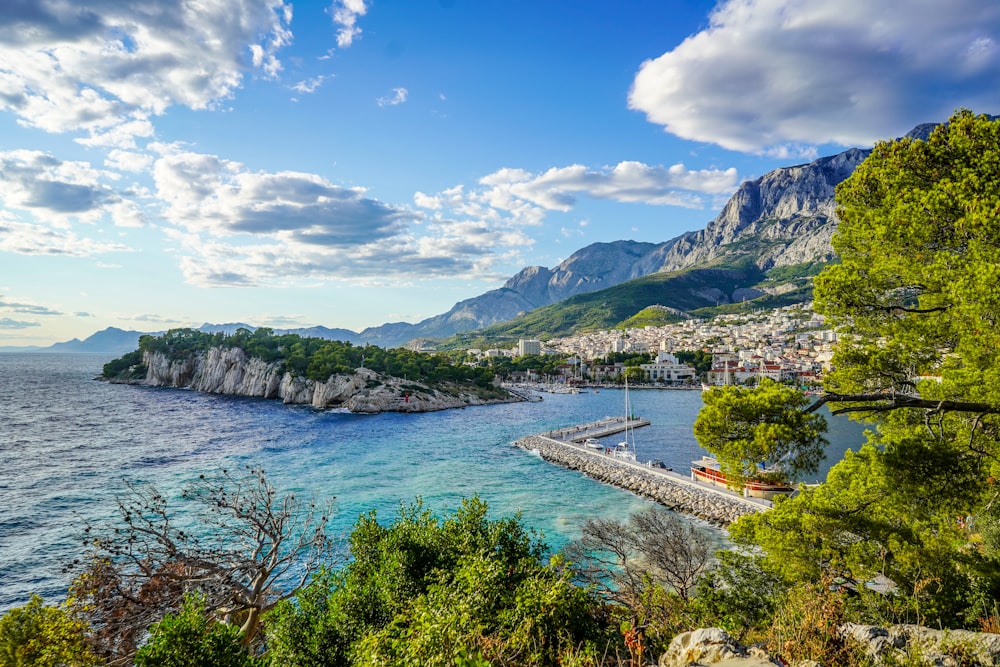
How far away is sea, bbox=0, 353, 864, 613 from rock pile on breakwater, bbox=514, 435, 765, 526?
128cm

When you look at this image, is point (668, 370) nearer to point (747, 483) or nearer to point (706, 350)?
point (706, 350)

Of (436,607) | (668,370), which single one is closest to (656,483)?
(436,607)

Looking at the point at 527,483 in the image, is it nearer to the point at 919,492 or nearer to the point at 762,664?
the point at 919,492

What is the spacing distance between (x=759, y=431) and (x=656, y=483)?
25530mm

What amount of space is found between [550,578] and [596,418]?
2387 inches

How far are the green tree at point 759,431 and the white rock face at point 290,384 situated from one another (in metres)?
65.3

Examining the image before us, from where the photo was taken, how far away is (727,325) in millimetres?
172625

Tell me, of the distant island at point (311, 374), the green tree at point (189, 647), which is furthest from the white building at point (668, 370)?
the green tree at point (189, 647)

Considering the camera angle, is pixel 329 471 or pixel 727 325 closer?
pixel 329 471

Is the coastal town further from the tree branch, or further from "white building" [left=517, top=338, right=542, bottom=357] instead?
the tree branch

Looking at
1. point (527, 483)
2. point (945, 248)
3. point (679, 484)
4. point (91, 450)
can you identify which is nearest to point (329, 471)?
point (527, 483)

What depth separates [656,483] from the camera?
101 ft

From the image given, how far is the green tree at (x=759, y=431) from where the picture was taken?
24.5ft

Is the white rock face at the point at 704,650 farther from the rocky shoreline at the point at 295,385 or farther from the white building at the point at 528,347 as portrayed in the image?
the white building at the point at 528,347
